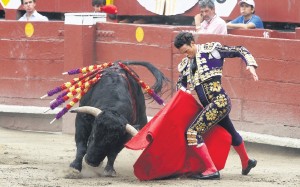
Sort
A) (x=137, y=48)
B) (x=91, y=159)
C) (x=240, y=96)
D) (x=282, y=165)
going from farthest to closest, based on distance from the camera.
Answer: (x=137, y=48) → (x=240, y=96) → (x=282, y=165) → (x=91, y=159)

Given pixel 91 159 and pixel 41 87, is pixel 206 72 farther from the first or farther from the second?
pixel 41 87

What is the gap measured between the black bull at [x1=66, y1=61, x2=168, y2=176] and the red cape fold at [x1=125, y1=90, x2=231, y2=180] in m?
0.15

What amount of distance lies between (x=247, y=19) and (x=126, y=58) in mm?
1163

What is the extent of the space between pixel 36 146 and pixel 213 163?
7.57ft

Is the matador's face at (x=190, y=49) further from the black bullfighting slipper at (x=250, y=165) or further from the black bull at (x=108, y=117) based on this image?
the black bullfighting slipper at (x=250, y=165)

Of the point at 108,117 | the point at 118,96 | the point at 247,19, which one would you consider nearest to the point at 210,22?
the point at 247,19

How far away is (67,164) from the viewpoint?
24.7 ft

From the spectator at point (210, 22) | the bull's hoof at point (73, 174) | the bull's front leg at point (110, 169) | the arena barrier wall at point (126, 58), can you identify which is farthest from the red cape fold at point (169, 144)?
the spectator at point (210, 22)

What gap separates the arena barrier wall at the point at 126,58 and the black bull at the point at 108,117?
1.06 m

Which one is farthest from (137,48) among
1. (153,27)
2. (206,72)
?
(206,72)

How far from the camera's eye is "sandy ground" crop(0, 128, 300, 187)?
257 inches

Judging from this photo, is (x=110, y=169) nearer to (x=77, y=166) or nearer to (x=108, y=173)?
(x=108, y=173)

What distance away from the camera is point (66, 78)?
9.73m

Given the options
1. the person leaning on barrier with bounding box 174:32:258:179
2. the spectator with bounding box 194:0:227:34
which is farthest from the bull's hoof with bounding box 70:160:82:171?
the spectator with bounding box 194:0:227:34
